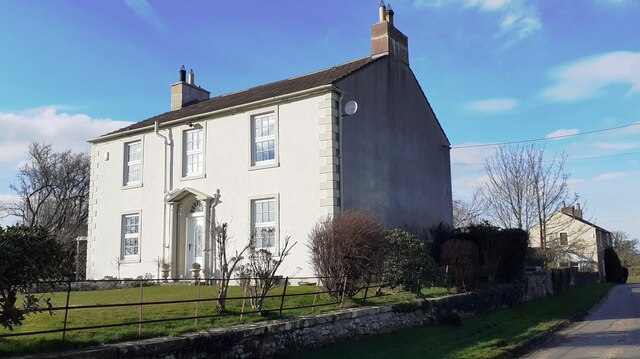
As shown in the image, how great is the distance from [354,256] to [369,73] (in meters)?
9.25

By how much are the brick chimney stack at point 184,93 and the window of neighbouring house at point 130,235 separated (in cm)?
654

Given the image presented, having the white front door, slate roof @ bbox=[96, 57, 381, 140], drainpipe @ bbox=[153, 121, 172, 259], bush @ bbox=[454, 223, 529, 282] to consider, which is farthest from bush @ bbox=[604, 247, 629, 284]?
drainpipe @ bbox=[153, 121, 172, 259]

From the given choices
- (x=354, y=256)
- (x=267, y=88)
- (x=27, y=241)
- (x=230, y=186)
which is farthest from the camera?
(x=267, y=88)

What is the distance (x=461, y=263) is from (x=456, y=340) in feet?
16.4

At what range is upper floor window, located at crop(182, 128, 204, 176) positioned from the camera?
20.8 metres

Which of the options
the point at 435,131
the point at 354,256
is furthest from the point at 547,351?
the point at 435,131

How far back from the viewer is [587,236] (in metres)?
63.9

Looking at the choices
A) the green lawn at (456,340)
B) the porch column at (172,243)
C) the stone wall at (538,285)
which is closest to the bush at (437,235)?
the green lawn at (456,340)

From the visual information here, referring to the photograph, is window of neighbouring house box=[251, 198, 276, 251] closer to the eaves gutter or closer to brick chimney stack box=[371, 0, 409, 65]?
the eaves gutter

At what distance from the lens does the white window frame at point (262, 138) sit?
1869 cm

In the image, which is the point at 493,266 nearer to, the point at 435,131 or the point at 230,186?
the point at 435,131

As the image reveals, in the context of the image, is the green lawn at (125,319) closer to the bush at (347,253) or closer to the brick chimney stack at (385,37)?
the bush at (347,253)

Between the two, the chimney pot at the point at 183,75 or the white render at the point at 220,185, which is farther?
the chimney pot at the point at 183,75

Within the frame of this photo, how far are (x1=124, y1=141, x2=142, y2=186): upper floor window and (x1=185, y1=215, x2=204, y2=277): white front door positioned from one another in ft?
12.2
